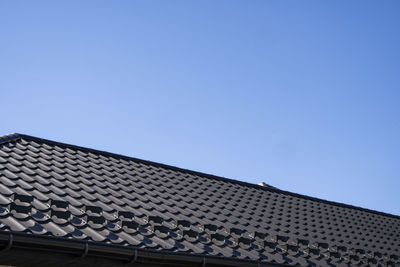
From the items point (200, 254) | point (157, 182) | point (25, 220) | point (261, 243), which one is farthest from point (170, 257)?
point (157, 182)

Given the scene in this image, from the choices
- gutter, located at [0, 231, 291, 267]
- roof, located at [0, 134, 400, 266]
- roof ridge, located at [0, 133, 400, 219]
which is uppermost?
roof ridge, located at [0, 133, 400, 219]

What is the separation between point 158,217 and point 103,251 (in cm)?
222

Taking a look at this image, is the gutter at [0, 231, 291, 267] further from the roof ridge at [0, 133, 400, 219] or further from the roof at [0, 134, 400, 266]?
the roof ridge at [0, 133, 400, 219]

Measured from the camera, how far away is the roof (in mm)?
6719

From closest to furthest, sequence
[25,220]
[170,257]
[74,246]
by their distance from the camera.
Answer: [74,246]
[25,220]
[170,257]

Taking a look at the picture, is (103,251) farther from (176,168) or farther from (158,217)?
(176,168)

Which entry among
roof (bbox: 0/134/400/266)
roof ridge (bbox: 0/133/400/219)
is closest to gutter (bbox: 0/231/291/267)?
roof (bbox: 0/134/400/266)

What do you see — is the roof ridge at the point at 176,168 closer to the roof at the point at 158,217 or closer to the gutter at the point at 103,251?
the roof at the point at 158,217

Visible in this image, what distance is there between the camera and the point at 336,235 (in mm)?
12539

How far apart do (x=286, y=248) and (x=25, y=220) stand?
4.76 meters

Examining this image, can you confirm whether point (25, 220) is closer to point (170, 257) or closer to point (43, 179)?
point (170, 257)

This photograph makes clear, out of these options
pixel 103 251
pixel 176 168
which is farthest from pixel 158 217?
pixel 176 168

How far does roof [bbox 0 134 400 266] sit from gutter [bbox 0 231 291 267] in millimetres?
12

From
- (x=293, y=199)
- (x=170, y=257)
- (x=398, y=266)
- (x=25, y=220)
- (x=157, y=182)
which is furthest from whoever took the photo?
(x=293, y=199)
